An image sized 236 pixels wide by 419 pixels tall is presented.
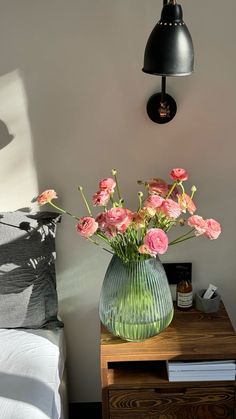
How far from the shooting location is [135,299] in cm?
164

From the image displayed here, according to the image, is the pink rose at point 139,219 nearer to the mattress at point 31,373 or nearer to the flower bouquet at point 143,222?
the flower bouquet at point 143,222

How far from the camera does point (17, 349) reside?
1.75m

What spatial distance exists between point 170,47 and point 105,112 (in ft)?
1.59

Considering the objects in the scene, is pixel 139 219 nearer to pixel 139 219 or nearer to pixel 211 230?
pixel 139 219

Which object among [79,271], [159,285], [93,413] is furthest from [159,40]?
[93,413]

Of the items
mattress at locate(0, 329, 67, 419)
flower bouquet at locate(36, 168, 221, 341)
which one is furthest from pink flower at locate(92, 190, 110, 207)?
mattress at locate(0, 329, 67, 419)

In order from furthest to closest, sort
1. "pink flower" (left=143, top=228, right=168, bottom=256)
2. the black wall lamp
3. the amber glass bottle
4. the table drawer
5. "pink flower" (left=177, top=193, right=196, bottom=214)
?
1. the amber glass bottle
2. the table drawer
3. "pink flower" (left=177, top=193, right=196, bottom=214)
4. "pink flower" (left=143, top=228, right=168, bottom=256)
5. the black wall lamp

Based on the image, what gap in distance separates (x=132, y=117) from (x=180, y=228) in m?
0.43

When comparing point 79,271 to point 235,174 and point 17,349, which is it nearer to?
point 17,349

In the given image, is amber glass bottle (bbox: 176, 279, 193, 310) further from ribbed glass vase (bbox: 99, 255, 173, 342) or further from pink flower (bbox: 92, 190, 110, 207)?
pink flower (bbox: 92, 190, 110, 207)

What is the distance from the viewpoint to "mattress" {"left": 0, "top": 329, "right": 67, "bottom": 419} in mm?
1523

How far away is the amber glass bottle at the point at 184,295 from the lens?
1.86 m

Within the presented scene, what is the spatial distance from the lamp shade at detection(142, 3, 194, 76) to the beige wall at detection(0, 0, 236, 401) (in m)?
0.35

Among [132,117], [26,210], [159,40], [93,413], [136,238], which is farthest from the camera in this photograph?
[93,413]
